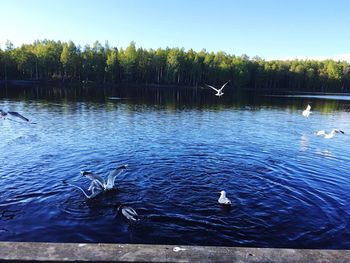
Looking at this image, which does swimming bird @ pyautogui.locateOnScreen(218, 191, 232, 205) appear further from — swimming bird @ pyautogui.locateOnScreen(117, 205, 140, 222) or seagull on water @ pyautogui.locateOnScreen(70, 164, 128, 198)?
seagull on water @ pyautogui.locateOnScreen(70, 164, 128, 198)

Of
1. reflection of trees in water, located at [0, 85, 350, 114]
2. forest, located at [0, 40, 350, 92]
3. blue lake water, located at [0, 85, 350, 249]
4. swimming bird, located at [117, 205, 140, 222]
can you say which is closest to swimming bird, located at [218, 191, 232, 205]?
blue lake water, located at [0, 85, 350, 249]

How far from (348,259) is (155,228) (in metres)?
8.35

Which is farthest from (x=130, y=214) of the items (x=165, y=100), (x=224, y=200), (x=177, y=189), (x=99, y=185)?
(x=165, y=100)

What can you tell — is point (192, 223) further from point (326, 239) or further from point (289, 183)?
point (289, 183)

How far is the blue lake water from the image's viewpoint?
38.5 ft

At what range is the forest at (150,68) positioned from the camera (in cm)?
13525

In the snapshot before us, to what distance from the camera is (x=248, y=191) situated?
16.0m

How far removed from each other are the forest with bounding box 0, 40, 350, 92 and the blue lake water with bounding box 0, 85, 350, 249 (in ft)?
378

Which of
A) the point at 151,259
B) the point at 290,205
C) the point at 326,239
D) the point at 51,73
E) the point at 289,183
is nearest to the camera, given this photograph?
the point at 151,259

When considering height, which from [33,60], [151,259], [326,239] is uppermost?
[33,60]

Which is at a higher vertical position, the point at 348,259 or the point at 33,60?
the point at 33,60

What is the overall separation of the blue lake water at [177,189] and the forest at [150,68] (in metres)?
115

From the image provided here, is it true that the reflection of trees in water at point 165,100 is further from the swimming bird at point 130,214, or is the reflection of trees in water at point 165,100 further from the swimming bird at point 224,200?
the swimming bird at point 130,214

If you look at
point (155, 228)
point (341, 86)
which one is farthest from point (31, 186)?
point (341, 86)
